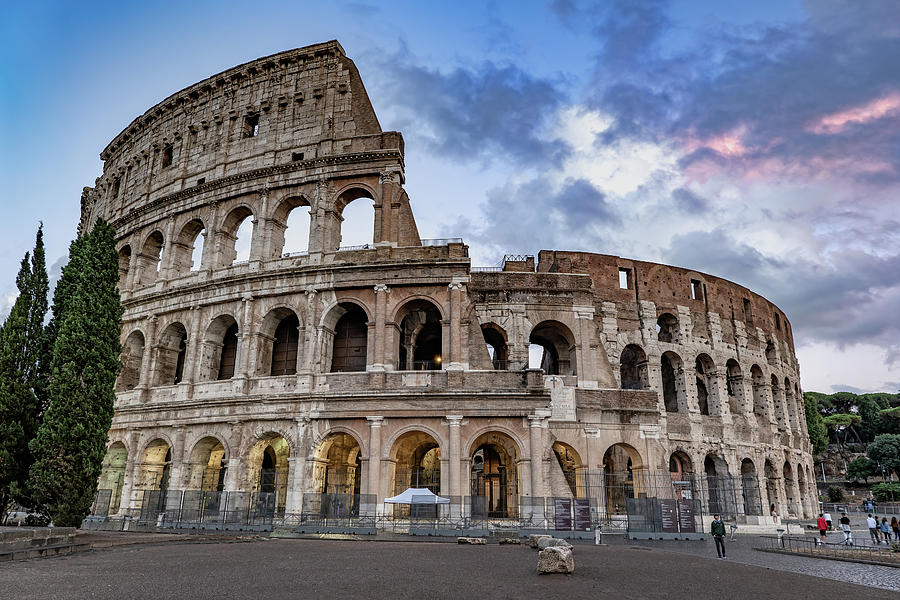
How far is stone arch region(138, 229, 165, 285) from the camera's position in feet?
91.9

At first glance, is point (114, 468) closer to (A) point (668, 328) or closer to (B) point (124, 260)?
(B) point (124, 260)

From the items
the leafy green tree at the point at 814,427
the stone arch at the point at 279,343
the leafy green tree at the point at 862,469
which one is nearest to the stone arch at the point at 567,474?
the stone arch at the point at 279,343

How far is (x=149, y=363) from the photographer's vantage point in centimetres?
2512

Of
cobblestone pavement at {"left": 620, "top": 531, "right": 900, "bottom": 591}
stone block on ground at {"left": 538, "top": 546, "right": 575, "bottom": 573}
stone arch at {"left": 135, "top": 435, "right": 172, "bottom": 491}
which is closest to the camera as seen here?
stone block on ground at {"left": 538, "top": 546, "right": 575, "bottom": 573}

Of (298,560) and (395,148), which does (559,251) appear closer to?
(395,148)

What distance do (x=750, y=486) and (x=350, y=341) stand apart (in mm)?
21375

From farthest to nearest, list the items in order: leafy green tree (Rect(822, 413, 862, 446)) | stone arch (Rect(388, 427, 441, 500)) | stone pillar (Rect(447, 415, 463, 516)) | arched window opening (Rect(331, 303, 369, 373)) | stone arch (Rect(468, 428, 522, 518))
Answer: leafy green tree (Rect(822, 413, 862, 446)) → arched window opening (Rect(331, 303, 369, 373)) → stone arch (Rect(388, 427, 441, 500)) → stone arch (Rect(468, 428, 522, 518)) → stone pillar (Rect(447, 415, 463, 516))

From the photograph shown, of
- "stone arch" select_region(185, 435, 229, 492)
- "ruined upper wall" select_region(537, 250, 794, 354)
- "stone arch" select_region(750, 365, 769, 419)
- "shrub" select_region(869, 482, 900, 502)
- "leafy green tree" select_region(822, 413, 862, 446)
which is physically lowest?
"shrub" select_region(869, 482, 900, 502)

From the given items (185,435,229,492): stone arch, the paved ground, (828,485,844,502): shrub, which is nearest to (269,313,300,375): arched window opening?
(185,435,229,492): stone arch

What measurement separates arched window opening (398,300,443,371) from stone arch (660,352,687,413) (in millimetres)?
11339

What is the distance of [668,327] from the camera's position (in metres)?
30.1

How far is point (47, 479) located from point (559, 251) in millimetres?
21702

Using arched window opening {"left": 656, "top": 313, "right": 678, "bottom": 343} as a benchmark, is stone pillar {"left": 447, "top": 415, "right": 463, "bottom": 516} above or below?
below

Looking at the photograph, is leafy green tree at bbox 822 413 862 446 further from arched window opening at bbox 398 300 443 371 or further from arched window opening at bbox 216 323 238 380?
arched window opening at bbox 216 323 238 380
